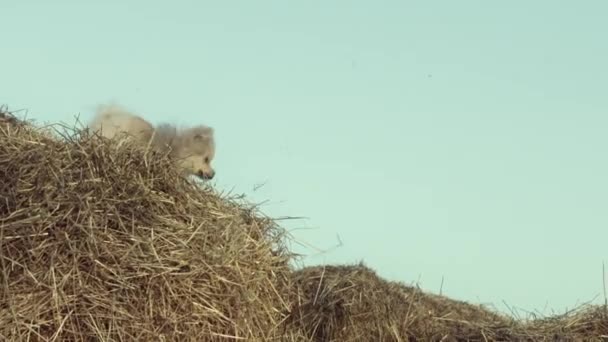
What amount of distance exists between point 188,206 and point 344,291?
1306 millimetres

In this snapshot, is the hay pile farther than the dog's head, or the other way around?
the dog's head

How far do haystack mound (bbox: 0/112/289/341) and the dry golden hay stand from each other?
1.62ft

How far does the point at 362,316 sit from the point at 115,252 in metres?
1.85

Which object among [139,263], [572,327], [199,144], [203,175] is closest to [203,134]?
[199,144]

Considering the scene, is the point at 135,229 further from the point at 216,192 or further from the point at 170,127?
the point at 170,127

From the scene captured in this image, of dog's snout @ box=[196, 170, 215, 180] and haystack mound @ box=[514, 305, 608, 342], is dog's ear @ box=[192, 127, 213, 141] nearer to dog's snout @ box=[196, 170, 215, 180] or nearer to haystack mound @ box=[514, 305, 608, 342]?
dog's snout @ box=[196, 170, 215, 180]

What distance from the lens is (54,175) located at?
4.17 m

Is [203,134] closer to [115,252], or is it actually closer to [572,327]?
[572,327]

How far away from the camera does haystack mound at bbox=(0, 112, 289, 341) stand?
3.79 metres

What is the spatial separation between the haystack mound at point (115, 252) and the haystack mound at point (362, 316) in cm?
48

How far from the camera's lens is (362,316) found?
17.6 ft

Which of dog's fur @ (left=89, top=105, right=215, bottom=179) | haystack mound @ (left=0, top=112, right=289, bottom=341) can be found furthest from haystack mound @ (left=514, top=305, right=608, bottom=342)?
dog's fur @ (left=89, top=105, right=215, bottom=179)

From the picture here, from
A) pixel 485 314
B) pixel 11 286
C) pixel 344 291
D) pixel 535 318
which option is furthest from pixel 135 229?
pixel 485 314

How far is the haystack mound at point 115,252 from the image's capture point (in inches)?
149
